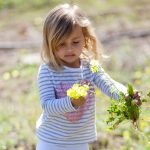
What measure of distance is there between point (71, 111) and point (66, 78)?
0.22 m

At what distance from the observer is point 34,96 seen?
6.61m

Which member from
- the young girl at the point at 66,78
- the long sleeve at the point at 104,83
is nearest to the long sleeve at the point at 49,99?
the young girl at the point at 66,78

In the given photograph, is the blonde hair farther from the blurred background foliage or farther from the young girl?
the blurred background foliage

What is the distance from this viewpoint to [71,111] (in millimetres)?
3432

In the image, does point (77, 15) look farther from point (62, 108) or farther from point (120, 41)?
point (120, 41)

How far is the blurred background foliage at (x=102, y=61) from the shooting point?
17.5ft

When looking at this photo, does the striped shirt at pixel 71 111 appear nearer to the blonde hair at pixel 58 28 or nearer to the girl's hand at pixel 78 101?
the blonde hair at pixel 58 28

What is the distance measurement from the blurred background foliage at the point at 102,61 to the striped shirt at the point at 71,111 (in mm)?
265

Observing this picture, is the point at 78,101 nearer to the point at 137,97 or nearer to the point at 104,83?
the point at 137,97

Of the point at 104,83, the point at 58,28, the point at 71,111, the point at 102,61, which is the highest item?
the point at 58,28

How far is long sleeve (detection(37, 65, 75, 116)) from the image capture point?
3295mm

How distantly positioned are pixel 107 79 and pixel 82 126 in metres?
0.31

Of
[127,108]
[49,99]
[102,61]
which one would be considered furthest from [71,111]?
[102,61]

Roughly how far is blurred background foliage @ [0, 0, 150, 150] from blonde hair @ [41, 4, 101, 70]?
41 cm
